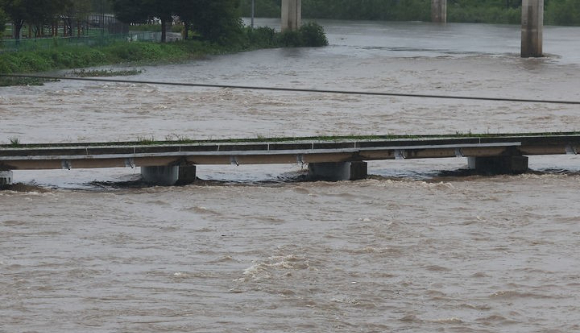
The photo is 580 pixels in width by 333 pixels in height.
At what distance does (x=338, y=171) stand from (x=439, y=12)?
129061 mm

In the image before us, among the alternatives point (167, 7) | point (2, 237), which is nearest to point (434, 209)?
point (2, 237)

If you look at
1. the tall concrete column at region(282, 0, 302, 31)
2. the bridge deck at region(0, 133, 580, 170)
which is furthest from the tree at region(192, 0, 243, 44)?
the bridge deck at region(0, 133, 580, 170)

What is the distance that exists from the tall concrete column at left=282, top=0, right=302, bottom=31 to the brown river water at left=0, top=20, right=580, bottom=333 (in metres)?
65.4

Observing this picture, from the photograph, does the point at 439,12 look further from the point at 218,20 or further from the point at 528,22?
the point at 218,20

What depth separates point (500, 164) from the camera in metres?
33.8

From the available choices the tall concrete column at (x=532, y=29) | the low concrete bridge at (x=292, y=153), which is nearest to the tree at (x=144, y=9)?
the tall concrete column at (x=532, y=29)

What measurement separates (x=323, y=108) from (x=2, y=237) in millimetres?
26747

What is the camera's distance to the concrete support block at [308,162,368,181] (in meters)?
31.9

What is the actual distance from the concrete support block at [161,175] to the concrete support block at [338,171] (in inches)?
150

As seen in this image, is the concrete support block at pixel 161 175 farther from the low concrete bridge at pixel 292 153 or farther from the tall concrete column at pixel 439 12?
the tall concrete column at pixel 439 12

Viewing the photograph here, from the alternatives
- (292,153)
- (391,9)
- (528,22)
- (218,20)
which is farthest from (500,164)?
(391,9)

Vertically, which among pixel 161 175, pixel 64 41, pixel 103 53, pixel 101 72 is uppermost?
pixel 64 41

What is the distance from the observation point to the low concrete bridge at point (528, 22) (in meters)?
92.0

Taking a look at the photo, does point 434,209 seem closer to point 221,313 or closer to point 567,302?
point 567,302
